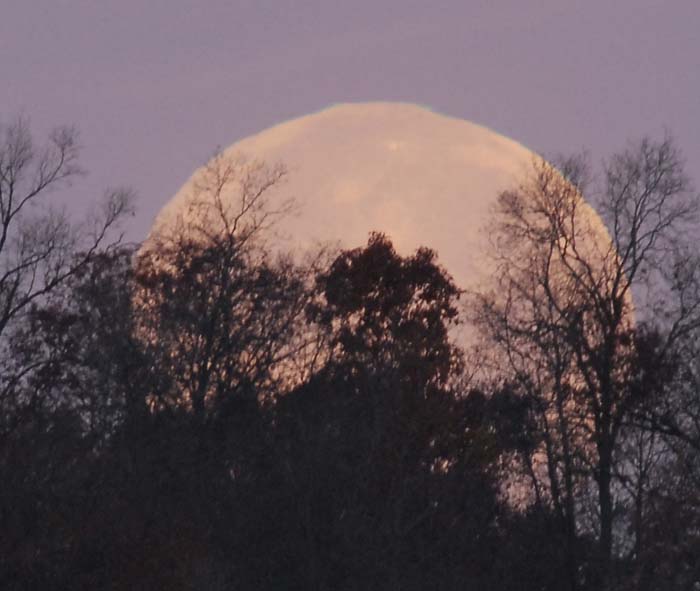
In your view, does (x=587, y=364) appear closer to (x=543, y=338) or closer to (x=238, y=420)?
(x=543, y=338)

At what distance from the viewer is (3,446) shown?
30.1 metres

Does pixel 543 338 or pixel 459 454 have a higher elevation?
pixel 543 338

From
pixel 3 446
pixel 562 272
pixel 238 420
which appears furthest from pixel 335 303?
pixel 3 446

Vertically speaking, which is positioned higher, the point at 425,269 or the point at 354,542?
the point at 425,269

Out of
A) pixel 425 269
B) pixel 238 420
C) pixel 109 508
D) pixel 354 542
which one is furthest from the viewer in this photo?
pixel 425 269

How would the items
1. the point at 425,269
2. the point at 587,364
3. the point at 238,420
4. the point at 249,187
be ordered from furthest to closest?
the point at 425,269 → the point at 249,187 → the point at 587,364 → the point at 238,420

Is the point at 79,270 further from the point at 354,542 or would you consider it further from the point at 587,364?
the point at 354,542

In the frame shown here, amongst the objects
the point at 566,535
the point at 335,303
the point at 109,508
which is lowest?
the point at 109,508

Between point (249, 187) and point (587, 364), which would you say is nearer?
point (587, 364)

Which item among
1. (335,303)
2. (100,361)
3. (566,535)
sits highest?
(335,303)

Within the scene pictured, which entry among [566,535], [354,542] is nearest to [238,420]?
[566,535]

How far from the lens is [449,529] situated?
1436 inches

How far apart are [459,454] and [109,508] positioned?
56.8ft

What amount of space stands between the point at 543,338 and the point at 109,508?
2046 centimetres
